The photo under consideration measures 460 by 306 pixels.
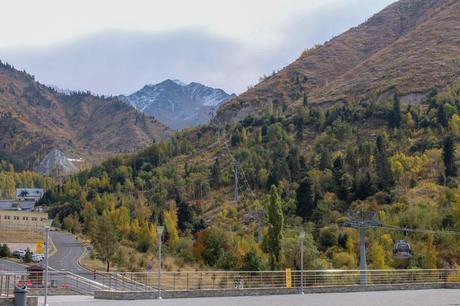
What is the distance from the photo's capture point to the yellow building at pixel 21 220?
10338cm

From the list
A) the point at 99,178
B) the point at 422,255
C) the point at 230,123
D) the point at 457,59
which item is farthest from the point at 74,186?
the point at 422,255

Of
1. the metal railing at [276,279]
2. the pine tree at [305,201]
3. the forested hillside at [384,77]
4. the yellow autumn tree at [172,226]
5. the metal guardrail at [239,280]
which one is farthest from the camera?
the forested hillside at [384,77]

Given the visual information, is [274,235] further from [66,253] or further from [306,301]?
[66,253]

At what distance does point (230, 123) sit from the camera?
162375 mm

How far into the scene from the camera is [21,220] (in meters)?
107

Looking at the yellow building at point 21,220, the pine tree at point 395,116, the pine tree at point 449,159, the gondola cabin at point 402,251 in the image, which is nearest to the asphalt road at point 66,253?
the yellow building at point 21,220

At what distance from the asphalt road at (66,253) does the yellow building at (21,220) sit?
16.8 feet

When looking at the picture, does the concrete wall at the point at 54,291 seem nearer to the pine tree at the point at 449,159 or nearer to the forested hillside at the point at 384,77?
the pine tree at the point at 449,159

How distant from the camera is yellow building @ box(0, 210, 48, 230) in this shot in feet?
339

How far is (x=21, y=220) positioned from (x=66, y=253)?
39.3 m

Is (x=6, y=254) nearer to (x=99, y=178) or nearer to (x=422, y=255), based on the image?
(x=422, y=255)

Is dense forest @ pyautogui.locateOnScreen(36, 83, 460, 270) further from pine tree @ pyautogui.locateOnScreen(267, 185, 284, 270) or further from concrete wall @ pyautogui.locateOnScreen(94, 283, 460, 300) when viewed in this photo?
concrete wall @ pyautogui.locateOnScreen(94, 283, 460, 300)

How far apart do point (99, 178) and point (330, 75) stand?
78273mm

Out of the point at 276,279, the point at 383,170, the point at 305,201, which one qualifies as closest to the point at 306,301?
the point at 276,279
